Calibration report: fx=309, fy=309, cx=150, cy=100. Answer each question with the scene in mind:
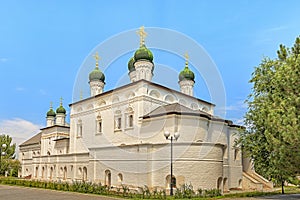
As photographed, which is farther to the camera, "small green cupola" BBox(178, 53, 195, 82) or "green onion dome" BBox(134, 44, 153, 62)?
"small green cupola" BBox(178, 53, 195, 82)

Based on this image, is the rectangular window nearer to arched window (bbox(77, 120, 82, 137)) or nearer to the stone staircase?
arched window (bbox(77, 120, 82, 137))

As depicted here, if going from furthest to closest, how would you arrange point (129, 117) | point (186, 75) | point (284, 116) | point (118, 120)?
1. point (186, 75)
2. point (118, 120)
3. point (129, 117)
4. point (284, 116)

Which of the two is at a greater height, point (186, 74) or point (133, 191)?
point (186, 74)

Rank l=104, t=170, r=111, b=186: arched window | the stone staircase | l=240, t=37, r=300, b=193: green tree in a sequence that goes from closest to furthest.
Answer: l=240, t=37, r=300, b=193: green tree → l=104, t=170, r=111, b=186: arched window → the stone staircase

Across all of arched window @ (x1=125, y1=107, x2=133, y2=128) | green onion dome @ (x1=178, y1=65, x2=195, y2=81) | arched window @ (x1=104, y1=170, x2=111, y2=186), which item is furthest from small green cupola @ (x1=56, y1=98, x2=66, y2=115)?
arched window @ (x1=104, y1=170, x2=111, y2=186)

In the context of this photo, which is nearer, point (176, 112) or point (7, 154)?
point (176, 112)

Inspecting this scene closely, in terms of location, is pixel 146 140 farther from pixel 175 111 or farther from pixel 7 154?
pixel 7 154

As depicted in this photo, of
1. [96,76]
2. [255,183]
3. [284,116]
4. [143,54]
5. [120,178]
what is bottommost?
[255,183]

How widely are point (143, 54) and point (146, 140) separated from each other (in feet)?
27.7

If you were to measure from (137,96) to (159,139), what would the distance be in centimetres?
455

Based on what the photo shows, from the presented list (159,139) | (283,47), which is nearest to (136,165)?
(159,139)

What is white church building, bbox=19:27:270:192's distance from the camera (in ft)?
69.6

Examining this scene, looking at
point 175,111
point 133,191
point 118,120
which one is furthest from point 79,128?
point 133,191

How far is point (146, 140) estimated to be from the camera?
24.2 m
